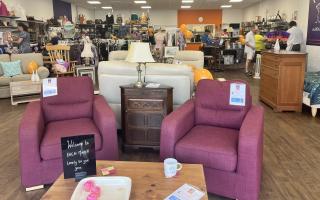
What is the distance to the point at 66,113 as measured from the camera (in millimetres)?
3311

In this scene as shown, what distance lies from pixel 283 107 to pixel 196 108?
2877mm

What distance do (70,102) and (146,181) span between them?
1.72m

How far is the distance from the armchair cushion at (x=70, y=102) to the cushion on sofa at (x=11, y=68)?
3974 mm

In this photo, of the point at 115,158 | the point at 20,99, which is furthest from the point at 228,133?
the point at 20,99

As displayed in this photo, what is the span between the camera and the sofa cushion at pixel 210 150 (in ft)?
7.91

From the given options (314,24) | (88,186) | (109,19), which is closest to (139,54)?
(88,186)

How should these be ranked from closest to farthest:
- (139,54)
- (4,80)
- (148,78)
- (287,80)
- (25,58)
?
(139,54) < (148,78) < (287,80) < (4,80) < (25,58)

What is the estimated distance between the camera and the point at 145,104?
340 cm

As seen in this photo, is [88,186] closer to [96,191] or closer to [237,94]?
[96,191]

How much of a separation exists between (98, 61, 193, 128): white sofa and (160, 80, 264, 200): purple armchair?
60 centimetres

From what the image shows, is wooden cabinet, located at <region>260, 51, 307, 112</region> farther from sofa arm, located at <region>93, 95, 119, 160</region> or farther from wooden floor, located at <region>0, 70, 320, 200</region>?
sofa arm, located at <region>93, 95, 119, 160</region>

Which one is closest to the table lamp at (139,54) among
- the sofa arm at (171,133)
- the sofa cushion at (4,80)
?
the sofa arm at (171,133)

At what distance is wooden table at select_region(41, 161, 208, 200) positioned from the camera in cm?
182

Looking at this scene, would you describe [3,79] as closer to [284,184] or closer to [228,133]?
[228,133]
